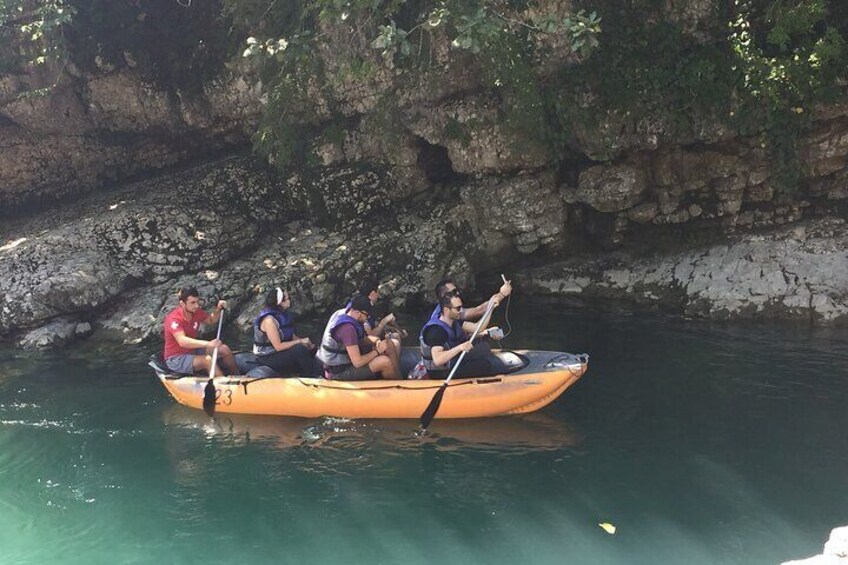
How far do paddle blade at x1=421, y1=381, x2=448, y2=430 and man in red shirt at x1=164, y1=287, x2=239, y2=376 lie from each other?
2.93 m

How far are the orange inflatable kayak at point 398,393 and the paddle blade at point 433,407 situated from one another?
5 centimetres

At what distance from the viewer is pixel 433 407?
24.3 feet

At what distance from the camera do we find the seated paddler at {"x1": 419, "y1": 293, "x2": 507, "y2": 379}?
750 cm

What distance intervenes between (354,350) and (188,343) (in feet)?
7.57

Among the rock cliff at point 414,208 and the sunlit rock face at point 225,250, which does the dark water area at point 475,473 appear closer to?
the rock cliff at point 414,208

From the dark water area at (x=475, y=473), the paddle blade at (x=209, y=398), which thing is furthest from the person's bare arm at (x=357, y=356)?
the paddle blade at (x=209, y=398)

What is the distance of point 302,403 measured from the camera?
779 cm

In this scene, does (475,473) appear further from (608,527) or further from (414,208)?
(414,208)

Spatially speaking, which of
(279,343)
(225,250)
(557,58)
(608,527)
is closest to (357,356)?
(279,343)

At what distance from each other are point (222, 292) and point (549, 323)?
19.6 feet

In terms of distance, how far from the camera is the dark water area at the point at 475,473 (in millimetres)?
5180

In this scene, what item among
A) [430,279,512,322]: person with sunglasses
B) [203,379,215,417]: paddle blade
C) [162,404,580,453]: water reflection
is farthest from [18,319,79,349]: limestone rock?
[430,279,512,322]: person with sunglasses

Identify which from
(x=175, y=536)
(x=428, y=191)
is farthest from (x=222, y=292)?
(x=175, y=536)

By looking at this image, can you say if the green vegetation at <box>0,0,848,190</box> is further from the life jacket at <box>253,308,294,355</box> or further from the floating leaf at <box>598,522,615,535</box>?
the floating leaf at <box>598,522,615,535</box>
